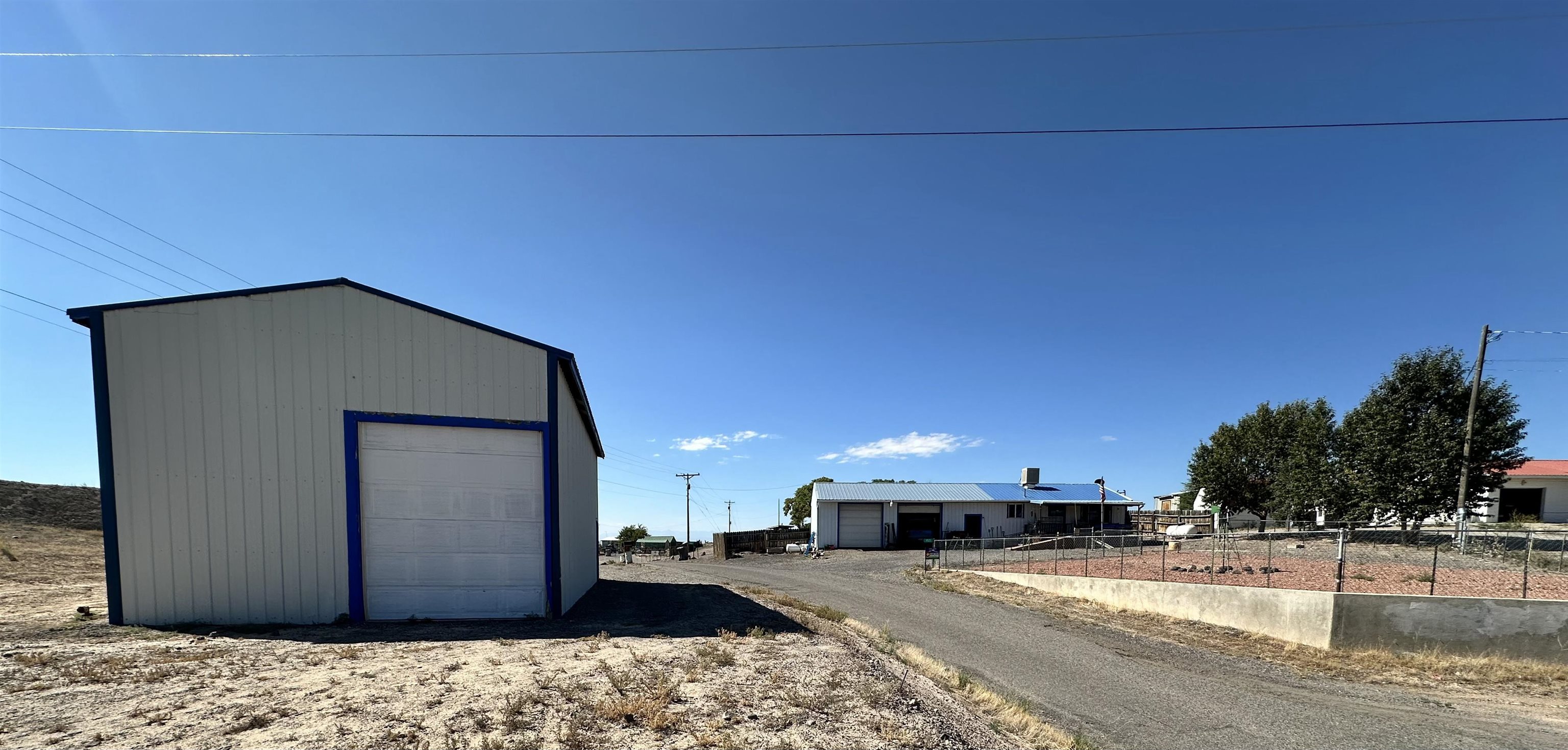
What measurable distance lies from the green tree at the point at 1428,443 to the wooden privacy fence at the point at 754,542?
3206 cm

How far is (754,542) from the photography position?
4188 centimetres

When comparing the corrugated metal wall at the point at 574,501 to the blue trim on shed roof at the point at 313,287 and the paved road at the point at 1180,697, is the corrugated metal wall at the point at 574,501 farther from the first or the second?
the paved road at the point at 1180,697

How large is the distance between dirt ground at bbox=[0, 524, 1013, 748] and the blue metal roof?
31014 millimetres

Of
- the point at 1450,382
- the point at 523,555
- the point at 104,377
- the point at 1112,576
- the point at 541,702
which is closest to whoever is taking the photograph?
the point at 541,702

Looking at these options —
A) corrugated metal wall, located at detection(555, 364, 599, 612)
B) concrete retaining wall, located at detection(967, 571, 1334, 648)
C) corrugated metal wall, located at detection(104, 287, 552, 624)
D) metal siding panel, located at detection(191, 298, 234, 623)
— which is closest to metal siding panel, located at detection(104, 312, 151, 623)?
corrugated metal wall, located at detection(104, 287, 552, 624)

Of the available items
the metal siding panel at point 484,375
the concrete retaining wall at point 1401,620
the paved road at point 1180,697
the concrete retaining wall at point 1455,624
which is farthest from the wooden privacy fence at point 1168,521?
the metal siding panel at point 484,375

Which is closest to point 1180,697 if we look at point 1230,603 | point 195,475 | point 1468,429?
point 1230,603

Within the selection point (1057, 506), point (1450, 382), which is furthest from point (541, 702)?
point (1057, 506)

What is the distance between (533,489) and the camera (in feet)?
39.2

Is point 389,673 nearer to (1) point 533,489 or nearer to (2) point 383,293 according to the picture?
(1) point 533,489

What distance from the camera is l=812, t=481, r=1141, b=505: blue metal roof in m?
40.8

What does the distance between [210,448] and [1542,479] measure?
72.0m

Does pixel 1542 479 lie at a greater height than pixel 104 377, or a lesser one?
lesser

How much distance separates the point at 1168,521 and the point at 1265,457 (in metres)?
8.05
